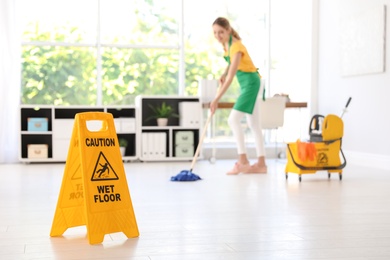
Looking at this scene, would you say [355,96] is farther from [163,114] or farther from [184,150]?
[163,114]

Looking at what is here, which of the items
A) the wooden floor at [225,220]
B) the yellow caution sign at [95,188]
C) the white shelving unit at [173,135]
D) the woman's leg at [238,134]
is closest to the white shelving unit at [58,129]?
the white shelving unit at [173,135]

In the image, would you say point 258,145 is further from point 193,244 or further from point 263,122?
point 193,244

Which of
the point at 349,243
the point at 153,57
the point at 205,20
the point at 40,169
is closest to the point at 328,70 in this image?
the point at 205,20

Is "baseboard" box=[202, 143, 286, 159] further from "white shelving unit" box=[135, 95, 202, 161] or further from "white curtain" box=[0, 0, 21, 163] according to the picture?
"white curtain" box=[0, 0, 21, 163]

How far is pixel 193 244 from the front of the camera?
2.44m

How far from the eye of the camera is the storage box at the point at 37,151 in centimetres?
677

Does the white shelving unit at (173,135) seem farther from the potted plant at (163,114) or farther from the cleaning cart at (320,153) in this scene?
the cleaning cart at (320,153)

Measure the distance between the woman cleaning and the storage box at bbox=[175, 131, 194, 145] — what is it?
1674mm

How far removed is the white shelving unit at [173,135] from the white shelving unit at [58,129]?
0.10 metres

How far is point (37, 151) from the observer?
6781 millimetres

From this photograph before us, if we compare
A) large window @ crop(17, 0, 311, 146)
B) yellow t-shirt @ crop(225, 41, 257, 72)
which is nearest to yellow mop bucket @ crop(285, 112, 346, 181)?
yellow t-shirt @ crop(225, 41, 257, 72)

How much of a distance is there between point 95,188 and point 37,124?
4.56 m

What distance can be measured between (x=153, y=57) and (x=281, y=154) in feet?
6.73

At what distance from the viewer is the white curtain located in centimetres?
692
